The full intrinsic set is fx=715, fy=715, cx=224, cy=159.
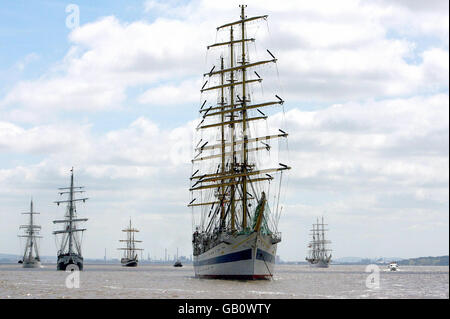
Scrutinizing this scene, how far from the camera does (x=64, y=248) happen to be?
15188 cm

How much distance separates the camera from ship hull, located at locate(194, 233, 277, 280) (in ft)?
248

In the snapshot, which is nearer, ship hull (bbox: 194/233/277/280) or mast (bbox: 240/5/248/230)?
ship hull (bbox: 194/233/277/280)

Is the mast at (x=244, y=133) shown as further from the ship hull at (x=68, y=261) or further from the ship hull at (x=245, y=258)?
the ship hull at (x=68, y=261)

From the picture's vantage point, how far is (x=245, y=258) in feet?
249

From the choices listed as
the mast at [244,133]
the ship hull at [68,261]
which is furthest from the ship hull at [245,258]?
the ship hull at [68,261]

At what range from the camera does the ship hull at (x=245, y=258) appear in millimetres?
75625

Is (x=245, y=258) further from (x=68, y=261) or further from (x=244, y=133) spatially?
(x=68, y=261)

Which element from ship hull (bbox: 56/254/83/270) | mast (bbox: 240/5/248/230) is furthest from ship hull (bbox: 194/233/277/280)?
ship hull (bbox: 56/254/83/270)

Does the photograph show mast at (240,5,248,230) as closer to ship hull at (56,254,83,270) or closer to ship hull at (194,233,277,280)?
ship hull at (194,233,277,280)
